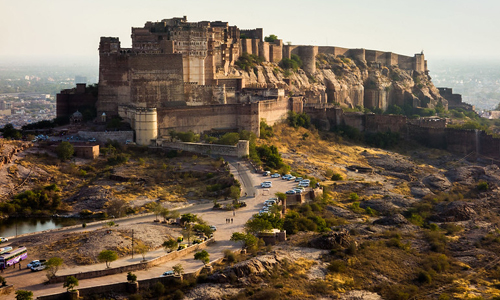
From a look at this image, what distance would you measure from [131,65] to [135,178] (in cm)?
1238

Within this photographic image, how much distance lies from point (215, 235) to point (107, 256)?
6.72m

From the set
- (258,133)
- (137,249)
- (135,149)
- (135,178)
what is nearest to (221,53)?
(258,133)

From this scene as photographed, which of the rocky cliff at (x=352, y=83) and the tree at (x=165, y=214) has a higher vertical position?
the rocky cliff at (x=352, y=83)

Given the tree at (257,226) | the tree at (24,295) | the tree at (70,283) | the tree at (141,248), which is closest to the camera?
the tree at (24,295)

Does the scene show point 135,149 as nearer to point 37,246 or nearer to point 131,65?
point 131,65

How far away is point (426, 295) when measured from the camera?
3462 centimetres

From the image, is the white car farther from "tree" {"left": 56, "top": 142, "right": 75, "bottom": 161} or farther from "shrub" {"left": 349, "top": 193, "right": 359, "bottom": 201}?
"shrub" {"left": 349, "top": 193, "right": 359, "bottom": 201}

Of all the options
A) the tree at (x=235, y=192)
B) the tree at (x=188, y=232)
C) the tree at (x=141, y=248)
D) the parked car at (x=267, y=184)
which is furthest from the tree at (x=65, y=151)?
the tree at (x=141, y=248)

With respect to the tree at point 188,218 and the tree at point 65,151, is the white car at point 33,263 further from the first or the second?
the tree at point 65,151

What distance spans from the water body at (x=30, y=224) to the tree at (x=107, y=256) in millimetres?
9499

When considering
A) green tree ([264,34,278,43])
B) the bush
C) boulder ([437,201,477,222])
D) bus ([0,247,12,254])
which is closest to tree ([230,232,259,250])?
bus ([0,247,12,254])

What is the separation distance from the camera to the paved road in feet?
105

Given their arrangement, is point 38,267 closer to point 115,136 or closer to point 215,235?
point 215,235

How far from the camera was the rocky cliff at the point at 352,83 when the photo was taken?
77125mm
